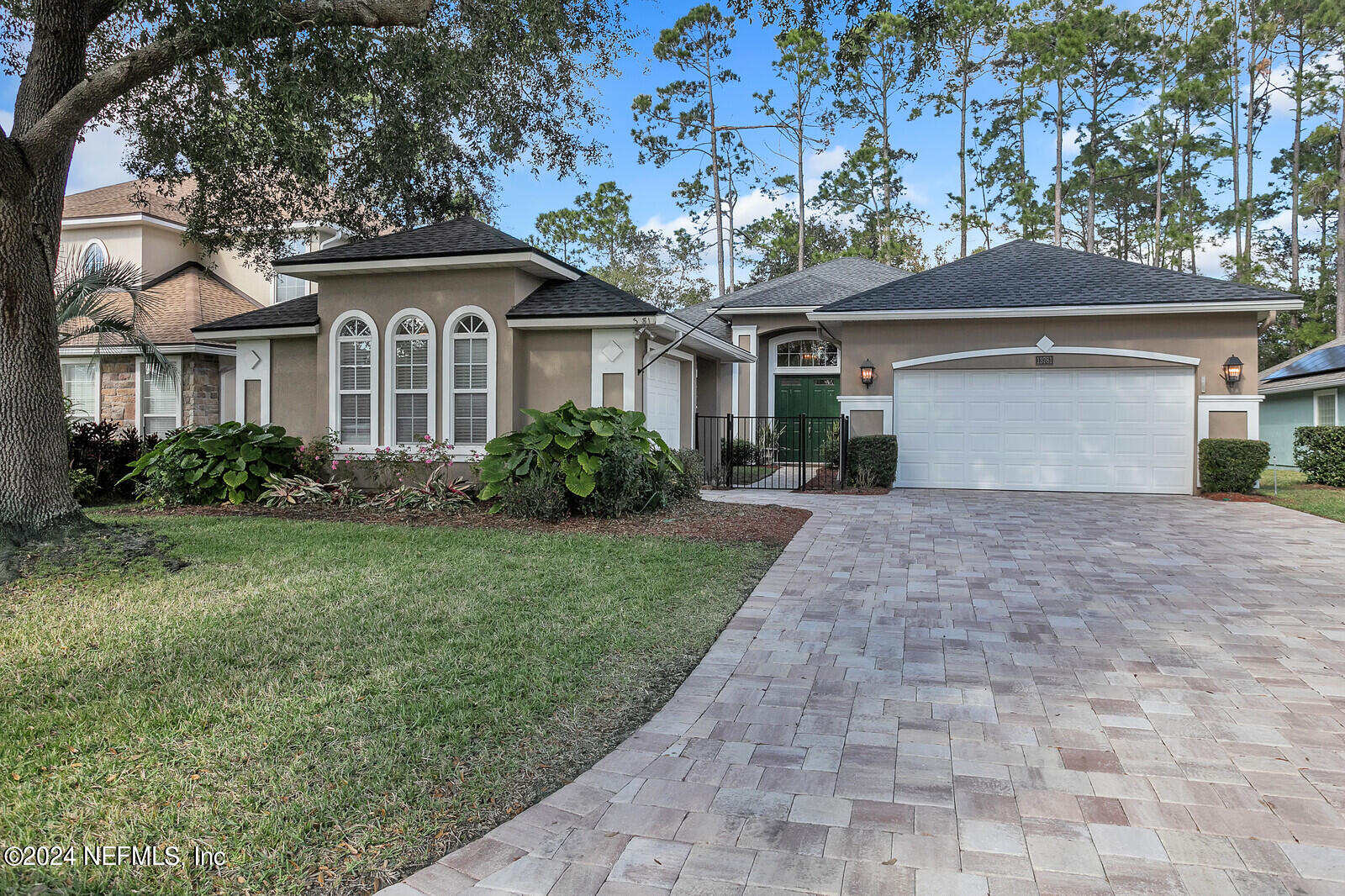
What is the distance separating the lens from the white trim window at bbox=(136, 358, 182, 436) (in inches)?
575

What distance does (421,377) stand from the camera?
1061cm

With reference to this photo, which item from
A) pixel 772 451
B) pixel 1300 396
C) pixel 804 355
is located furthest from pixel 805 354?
pixel 1300 396

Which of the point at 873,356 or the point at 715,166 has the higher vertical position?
the point at 715,166

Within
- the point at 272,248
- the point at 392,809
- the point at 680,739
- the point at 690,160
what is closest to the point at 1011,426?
the point at 680,739

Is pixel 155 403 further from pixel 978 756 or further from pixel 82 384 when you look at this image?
pixel 978 756

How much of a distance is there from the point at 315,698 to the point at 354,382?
27.3 feet

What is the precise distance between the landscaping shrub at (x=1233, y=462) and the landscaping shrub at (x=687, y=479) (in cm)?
773

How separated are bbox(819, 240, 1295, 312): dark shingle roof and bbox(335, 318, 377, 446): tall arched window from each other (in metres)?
7.55

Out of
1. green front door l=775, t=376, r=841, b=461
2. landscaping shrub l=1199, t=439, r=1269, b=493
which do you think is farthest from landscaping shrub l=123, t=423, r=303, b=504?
landscaping shrub l=1199, t=439, r=1269, b=493

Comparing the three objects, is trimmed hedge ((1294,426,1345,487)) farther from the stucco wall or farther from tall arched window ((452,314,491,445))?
the stucco wall

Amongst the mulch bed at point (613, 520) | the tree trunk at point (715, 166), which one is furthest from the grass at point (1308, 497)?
the tree trunk at point (715, 166)

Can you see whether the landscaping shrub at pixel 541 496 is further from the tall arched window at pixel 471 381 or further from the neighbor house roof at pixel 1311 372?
the neighbor house roof at pixel 1311 372

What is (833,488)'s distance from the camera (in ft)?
41.3

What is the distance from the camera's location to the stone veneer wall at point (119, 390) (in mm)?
A: 14867
